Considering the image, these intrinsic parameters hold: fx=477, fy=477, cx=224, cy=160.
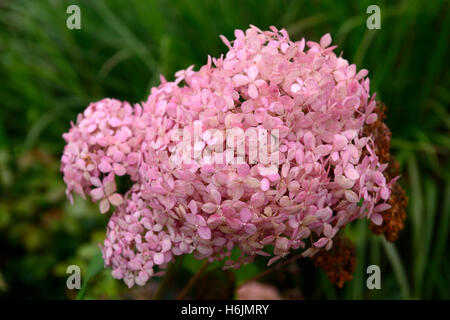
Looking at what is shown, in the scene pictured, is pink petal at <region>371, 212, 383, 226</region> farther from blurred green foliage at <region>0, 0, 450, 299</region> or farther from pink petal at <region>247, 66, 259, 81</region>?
blurred green foliage at <region>0, 0, 450, 299</region>

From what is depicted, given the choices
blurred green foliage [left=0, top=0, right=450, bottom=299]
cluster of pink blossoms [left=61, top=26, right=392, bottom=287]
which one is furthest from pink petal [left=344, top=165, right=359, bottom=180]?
blurred green foliage [left=0, top=0, right=450, bottom=299]

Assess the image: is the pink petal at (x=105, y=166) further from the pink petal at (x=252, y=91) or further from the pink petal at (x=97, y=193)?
the pink petal at (x=252, y=91)

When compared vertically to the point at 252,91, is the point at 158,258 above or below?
below

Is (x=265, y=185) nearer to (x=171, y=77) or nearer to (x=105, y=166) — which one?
(x=105, y=166)

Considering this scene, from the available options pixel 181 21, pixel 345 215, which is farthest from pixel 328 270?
pixel 181 21

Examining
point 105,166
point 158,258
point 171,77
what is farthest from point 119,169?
point 171,77
